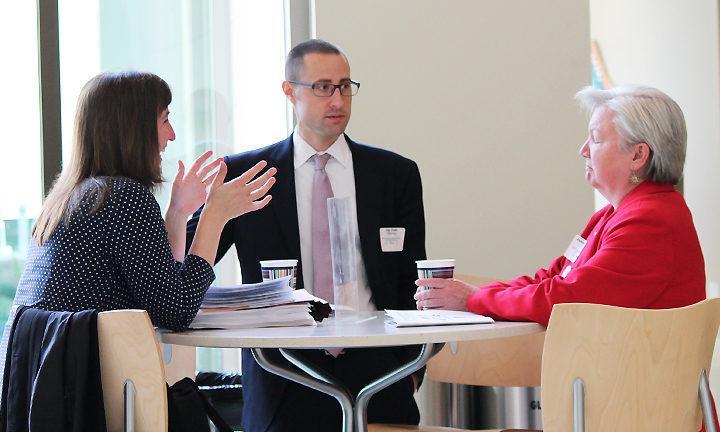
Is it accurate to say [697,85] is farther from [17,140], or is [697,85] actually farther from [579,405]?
[17,140]

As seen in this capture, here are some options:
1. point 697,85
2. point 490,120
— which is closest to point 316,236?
point 490,120

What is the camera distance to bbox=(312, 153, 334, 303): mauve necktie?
246cm

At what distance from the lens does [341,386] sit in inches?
75.7

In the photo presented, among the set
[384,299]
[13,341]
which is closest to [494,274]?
[384,299]

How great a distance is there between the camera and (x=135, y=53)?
11.5 feet

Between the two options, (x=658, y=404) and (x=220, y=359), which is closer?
(x=658, y=404)

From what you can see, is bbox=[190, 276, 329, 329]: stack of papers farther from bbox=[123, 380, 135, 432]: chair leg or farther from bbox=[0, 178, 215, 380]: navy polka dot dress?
bbox=[123, 380, 135, 432]: chair leg

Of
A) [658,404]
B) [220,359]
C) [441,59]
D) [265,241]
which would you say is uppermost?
[441,59]

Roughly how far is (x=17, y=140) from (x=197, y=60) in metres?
0.98

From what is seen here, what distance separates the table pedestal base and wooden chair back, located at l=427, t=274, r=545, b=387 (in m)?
0.85

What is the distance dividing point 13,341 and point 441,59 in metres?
2.57

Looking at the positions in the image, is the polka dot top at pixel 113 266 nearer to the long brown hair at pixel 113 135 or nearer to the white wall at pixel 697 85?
the long brown hair at pixel 113 135

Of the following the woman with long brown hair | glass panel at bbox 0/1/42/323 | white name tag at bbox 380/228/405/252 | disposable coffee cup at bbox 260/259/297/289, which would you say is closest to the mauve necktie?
white name tag at bbox 380/228/405/252

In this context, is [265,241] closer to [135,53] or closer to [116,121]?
[116,121]
